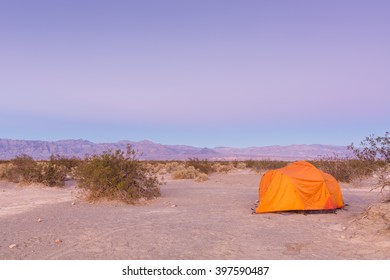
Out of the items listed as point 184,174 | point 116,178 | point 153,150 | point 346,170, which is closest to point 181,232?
point 116,178

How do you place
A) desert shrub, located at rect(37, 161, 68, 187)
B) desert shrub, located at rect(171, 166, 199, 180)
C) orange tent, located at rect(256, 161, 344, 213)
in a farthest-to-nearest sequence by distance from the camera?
desert shrub, located at rect(171, 166, 199, 180)
desert shrub, located at rect(37, 161, 68, 187)
orange tent, located at rect(256, 161, 344, 213)

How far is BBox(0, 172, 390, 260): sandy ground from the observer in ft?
26.4

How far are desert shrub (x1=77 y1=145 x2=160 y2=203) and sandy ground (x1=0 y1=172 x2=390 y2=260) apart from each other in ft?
2.21

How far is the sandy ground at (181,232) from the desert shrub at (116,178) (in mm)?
674

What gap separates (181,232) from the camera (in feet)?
32.6

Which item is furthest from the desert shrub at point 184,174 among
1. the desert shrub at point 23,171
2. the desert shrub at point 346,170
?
the desert shrub at point 23,171

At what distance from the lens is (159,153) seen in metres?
144

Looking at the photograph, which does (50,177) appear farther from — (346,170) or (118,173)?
(346,170)

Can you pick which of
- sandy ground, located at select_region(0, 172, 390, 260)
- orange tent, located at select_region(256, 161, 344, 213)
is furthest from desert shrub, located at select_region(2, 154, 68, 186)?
orange tent, located at select_region(256, 161, 344, 213)

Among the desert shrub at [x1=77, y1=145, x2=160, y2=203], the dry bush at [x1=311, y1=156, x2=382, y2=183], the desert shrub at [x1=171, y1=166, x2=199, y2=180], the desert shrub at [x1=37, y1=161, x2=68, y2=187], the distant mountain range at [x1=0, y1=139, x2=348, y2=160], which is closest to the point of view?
the desert shrub at [x1=77, y1=145, x2=160, y2=203]

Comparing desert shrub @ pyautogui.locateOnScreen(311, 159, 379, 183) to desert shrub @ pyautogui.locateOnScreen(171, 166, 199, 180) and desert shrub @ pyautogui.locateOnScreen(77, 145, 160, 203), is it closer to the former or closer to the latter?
desert shrub @ pyautogui.locateOnScreen(171, 166, 199, 180)

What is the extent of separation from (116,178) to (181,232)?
6862 mm

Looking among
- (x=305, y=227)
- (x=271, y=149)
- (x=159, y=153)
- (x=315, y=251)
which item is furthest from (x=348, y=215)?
(x=271, y=149)

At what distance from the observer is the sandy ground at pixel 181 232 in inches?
317
